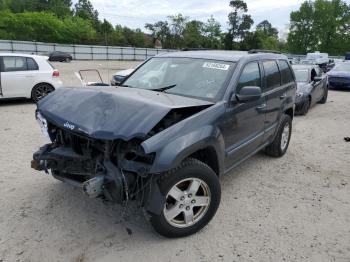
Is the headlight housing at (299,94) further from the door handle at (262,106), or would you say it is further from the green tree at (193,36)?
the green tree at (193,36)

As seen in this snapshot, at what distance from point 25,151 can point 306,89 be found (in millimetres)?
8367

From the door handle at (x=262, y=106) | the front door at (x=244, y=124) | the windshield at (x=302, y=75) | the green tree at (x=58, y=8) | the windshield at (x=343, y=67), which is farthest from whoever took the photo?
the green tree at (x=58, y=8)

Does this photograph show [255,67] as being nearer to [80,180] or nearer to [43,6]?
[80,180]

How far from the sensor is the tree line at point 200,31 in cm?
6512

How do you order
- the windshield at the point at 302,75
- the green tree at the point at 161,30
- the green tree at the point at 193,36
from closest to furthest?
the windshield at the point at 302,75 < the green tree at the point at 193,36 < the green tree at the point at 161,30

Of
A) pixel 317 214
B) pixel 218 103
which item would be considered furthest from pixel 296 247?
pixel 218 103

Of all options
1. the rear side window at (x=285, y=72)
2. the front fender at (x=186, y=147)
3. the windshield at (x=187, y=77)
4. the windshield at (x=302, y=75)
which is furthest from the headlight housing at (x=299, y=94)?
the front fender at (x=186, y=147)

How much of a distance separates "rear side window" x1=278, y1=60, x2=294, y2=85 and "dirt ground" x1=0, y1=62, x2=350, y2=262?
4.80 ft

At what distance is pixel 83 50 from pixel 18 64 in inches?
1744

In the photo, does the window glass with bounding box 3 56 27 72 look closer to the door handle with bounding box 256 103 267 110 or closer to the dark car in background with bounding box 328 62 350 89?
the door handle with bounding box 256 103 267 110

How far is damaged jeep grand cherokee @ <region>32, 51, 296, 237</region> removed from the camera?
318 cm

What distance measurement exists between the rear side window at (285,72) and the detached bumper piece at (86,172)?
3722 millimetres

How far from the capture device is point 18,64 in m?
10.1

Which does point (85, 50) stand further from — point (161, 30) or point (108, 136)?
point (108, 136)
